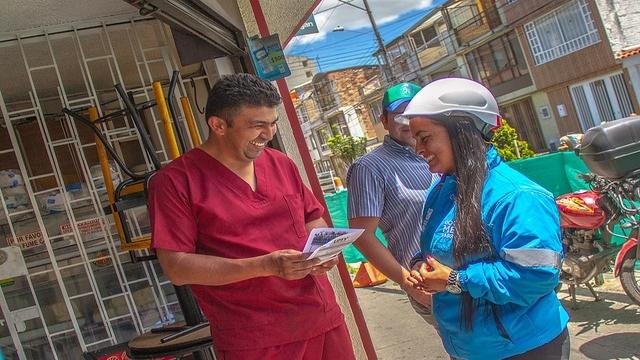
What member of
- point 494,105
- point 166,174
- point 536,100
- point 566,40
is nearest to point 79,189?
point 166,174

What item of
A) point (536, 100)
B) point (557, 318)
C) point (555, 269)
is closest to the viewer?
point (555, 269)

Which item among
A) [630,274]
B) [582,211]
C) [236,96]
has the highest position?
[236,96]

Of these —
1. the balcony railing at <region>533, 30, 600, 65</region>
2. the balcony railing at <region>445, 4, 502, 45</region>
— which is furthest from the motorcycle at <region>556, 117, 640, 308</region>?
the balcony railing at <region>445, 4, 502, 45</region>

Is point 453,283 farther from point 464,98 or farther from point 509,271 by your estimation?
point 464,98

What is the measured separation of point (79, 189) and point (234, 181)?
2415 millimetres

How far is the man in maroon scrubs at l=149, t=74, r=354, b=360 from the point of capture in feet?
6.16

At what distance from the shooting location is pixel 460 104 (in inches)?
68.2

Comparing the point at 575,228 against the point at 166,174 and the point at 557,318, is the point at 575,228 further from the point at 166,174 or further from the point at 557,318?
the point at 166,174

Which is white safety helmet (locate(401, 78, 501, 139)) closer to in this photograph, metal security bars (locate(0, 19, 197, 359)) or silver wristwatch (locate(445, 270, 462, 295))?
silver wristwatch (locate(445, 270, 462, 295))

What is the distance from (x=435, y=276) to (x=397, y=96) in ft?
4.08

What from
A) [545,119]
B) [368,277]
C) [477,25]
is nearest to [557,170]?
[368,277]

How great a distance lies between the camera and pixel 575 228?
4949 millimetres

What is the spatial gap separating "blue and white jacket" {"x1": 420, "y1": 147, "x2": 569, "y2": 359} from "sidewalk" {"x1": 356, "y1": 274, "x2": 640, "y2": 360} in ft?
9.29

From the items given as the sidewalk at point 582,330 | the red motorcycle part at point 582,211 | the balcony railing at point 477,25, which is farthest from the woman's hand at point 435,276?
the balcony railing at point 477,25
